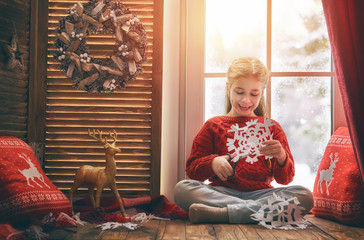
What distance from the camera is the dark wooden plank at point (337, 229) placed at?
5.24ft

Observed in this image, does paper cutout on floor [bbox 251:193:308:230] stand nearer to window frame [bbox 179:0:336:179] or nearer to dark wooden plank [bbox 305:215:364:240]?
dark wooden plank [bbox 305:215:364:240]

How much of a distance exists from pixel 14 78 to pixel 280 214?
1.52 meters

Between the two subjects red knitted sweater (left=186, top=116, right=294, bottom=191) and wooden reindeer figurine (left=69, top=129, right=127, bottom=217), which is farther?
red knitted sweater (left=186, top=116, right=294, bottom=191)

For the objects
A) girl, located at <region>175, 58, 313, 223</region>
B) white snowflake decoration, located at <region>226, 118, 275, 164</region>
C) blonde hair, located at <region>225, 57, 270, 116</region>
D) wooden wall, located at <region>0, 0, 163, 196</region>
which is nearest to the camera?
girl, located at <region>175, 58, 313, 223</region>

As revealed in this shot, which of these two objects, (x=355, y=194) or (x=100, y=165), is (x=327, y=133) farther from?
(x=100, y=165)

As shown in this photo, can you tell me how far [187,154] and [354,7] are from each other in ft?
4.02

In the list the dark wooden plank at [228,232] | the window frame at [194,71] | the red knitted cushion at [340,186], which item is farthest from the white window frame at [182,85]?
the dark wooden plank at [228,232]

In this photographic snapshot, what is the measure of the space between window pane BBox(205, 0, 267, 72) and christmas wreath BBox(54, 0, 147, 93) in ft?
1.55

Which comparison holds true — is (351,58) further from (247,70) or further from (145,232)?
(145,232)

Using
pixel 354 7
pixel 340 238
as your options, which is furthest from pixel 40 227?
pixel 354 7

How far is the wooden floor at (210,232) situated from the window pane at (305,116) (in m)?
0.60

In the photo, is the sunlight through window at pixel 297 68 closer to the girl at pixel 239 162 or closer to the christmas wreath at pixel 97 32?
the girl at pixel 239 162

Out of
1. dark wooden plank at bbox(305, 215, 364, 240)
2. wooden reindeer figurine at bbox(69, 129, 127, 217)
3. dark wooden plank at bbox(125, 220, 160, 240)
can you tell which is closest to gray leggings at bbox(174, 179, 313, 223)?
dark wooden plank at bbox(305, 215, 364, 240)

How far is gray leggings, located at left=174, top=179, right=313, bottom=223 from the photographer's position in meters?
1.80
